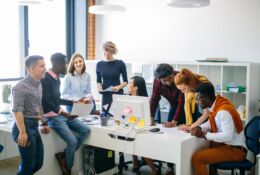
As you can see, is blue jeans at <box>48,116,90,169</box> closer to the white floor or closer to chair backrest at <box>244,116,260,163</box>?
the white floor

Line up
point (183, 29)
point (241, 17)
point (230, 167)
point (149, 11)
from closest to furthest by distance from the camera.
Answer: point (230, 167)
point (241, 17)
point (183, 29)
point (149, 11)

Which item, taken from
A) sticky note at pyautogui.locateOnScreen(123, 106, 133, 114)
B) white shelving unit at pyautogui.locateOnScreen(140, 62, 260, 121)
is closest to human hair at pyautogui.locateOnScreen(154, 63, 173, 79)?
sticky note at pyautogui.locateOnScreen(123, 106, 133, 114)

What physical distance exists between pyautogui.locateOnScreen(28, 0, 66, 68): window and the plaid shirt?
294 cm

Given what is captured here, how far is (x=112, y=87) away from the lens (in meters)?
5.20

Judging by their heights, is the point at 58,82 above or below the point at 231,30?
below

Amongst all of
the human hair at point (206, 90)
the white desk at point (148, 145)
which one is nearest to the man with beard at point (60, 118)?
the white desk at point (148, 145)

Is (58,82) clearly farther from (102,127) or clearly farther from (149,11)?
(149,11)

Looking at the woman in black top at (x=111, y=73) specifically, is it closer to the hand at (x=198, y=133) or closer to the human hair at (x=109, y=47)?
the human hair at (x=109, y=47)

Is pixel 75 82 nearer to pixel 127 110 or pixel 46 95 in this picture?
pixel 46 95

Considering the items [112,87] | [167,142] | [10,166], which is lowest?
[10,166]

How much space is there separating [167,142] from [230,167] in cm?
64

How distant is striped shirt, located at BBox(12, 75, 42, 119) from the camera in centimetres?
338

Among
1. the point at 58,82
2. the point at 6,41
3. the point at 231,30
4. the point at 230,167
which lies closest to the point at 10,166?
the point at 58,82

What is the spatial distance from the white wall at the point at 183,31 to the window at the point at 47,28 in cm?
75
